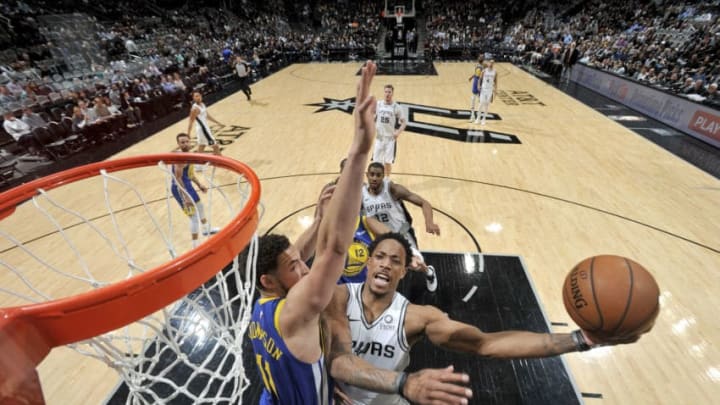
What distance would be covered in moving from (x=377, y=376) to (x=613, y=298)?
113 centimetres

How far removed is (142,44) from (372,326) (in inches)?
804

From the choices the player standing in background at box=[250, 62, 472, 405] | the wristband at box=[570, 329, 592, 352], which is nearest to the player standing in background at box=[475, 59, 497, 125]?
the wristband at box=[570, 329, 592, 352]

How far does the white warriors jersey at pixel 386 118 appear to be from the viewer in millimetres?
6238

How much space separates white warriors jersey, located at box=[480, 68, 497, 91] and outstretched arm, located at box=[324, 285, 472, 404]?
27.1 feet

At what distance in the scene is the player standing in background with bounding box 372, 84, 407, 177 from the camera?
6238mm

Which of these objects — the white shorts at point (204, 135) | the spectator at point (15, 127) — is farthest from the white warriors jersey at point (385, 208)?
the spectator at point (15, 127)

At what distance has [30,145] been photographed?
8.12 meters

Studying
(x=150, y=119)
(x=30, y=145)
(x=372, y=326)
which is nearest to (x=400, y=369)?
(x=372, y=326)

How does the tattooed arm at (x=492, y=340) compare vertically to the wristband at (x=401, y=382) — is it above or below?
below

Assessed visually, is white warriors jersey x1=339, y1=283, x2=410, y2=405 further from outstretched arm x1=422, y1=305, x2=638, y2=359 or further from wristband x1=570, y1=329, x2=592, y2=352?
wristband x1=570, y1=329, x2=592, y2=352

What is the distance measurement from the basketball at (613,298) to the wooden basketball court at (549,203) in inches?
73.0

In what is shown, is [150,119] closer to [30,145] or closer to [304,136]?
[30,145]

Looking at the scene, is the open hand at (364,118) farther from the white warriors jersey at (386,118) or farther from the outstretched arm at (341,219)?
the white warriors jersey at (386,118)

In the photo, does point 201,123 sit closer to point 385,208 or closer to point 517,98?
point 385,208
